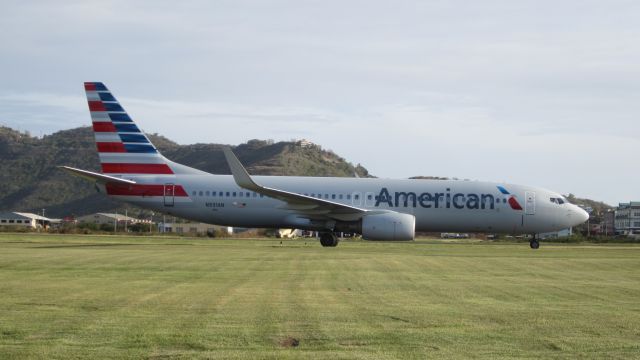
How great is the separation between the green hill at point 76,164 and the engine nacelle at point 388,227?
276 feet

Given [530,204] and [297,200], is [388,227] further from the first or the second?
[530,204]

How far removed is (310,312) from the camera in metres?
11.0

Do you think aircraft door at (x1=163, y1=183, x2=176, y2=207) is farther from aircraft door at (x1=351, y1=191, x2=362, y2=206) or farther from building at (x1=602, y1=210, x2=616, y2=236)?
building at (x1=602, y1=210, x2=616, y2=236)

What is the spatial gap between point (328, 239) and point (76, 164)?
117 meters

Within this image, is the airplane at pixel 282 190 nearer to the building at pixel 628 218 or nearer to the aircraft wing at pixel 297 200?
the aircraft wing at pixel 297 200

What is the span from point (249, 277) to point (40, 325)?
7450 millimetres

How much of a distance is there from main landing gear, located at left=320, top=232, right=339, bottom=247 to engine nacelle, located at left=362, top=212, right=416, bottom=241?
2.19m

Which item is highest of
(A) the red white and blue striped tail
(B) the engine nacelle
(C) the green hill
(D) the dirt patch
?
(C) the green hill

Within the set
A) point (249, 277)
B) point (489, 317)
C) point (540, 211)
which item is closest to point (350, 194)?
point (540, 211)

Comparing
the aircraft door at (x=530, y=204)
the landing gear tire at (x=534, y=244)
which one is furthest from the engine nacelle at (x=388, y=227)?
the landing gear tire at (x=534, y=244)

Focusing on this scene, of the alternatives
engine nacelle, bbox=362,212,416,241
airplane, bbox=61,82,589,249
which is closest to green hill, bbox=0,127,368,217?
airplane, bbox=61,82,589,249

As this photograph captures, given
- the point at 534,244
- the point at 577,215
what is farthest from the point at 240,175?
the point at 577,215

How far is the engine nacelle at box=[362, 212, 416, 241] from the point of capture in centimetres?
Result: 3300

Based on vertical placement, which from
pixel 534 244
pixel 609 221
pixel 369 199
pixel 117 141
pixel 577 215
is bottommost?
pixel 534 244
